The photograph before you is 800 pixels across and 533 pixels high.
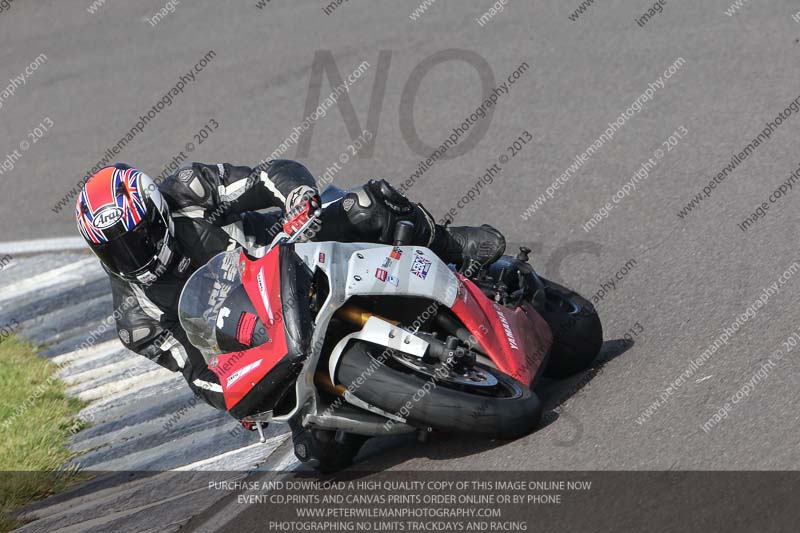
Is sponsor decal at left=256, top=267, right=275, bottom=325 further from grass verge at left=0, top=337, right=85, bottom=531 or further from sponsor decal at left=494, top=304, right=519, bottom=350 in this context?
grass verge at left=0, top=337, right=85, bottom=531

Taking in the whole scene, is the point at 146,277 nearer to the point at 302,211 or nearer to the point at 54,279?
the point at 302,211

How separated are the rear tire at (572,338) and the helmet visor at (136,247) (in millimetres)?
2046

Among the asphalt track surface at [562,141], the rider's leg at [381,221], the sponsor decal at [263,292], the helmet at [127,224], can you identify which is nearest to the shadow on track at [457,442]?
the asphalt track surface at [562,141]

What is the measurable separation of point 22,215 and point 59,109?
2155 mm

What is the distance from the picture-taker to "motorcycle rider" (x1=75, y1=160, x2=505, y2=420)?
559 cm

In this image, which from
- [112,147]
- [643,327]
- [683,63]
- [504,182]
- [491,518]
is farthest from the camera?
[112,147]

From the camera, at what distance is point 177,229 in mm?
6145

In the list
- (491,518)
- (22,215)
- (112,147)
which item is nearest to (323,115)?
(112,147)

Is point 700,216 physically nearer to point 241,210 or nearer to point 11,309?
point 241,210

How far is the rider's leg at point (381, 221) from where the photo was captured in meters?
5.82

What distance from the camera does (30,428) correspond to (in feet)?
24.5

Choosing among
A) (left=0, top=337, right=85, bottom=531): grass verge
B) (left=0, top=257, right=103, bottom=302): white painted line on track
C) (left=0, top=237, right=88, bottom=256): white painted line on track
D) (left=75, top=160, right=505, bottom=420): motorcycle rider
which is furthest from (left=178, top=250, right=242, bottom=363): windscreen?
(left=0, top=237, right=88, bottom=256): white painted line on track

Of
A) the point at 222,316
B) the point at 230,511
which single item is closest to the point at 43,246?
the point at 230,511

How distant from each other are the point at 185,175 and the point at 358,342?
183 centimetres
